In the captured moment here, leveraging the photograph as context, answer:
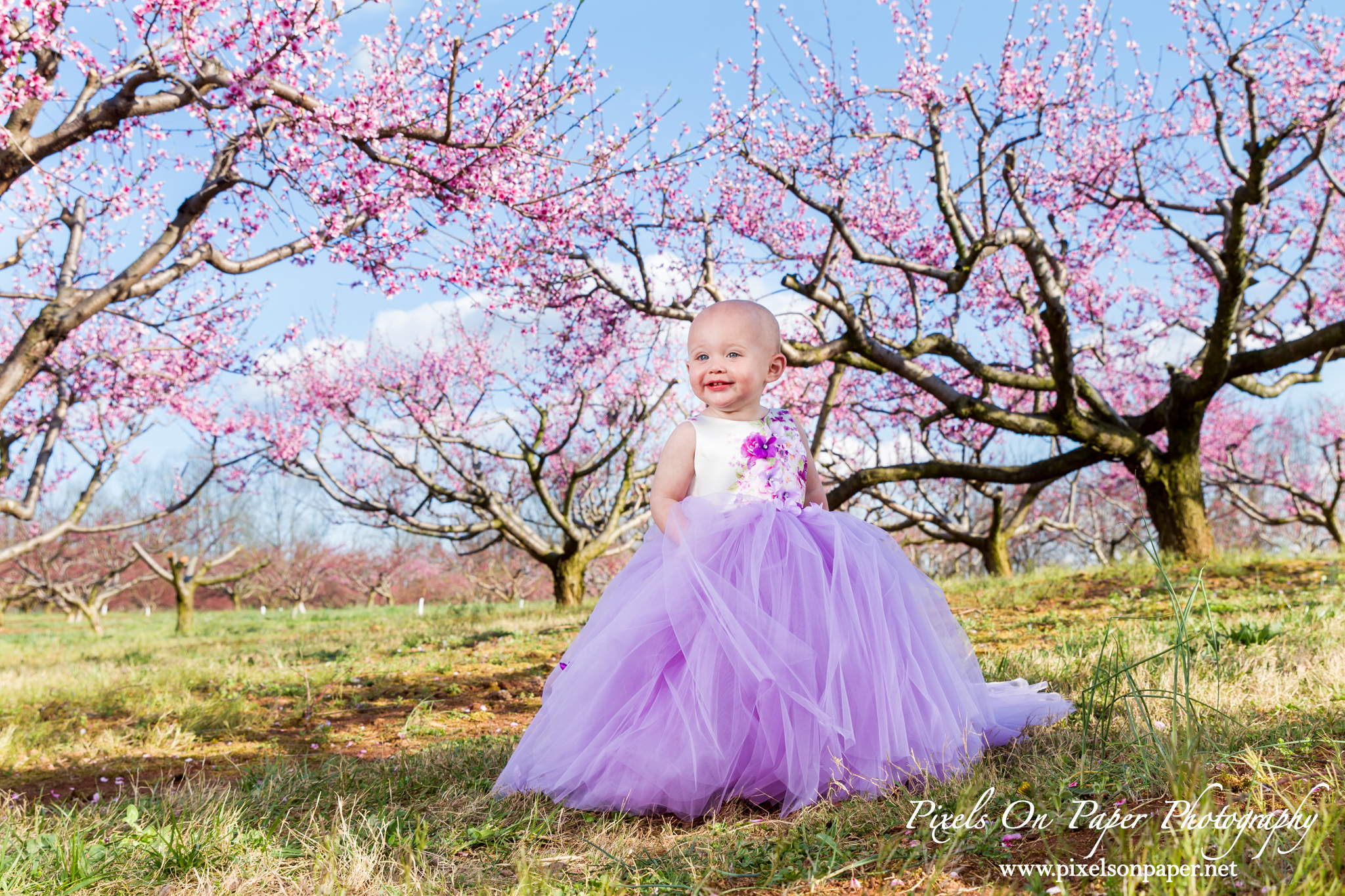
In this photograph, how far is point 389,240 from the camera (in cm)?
626

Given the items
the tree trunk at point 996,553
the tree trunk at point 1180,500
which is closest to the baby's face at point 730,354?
the tree trunk at point 1180,500

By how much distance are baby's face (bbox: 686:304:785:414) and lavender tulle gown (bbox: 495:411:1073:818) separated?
39cm

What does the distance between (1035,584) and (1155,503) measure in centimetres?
191

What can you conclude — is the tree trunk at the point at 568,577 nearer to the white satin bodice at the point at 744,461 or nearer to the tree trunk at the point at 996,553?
the tree trunk at the point at 996,553

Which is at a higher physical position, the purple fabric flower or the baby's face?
the baby's face

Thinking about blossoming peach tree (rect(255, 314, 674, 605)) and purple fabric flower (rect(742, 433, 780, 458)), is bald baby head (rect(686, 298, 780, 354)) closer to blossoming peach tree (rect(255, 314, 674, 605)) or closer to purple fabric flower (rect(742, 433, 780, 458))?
purple fabric flower (rect(742, 433, 780, 458))

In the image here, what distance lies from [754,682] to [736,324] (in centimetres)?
122

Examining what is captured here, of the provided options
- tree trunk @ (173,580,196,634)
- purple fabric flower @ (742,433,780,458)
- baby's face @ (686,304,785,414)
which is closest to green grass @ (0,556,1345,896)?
purple fabric flower @ (742,433,780,458)

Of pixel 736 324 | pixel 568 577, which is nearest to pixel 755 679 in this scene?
pixel 736 324

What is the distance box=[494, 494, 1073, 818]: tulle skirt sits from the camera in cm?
240

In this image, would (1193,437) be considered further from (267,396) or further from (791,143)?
(267,396)

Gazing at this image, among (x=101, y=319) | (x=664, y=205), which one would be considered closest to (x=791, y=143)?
(x=664, y=205)

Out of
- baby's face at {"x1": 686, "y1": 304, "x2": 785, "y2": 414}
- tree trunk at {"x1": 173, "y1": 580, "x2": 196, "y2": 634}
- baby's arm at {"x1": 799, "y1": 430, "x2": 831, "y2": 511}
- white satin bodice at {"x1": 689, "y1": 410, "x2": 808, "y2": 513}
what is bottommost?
tree trunk at {"x1": 173, "y1": 580, "x2": 196, "y2": 634}

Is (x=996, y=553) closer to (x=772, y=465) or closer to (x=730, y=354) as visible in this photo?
(x=772, y=465)
